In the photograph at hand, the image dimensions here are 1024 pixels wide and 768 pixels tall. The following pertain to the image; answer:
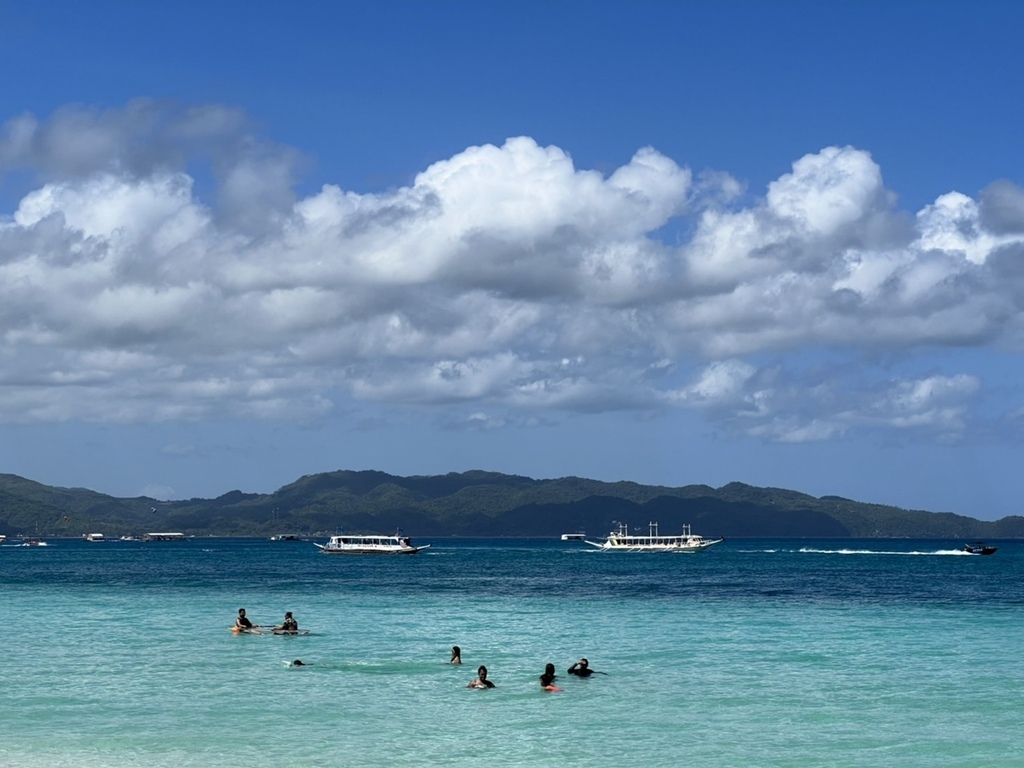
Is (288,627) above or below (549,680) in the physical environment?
above

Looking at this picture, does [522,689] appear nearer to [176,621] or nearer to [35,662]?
[35,662]

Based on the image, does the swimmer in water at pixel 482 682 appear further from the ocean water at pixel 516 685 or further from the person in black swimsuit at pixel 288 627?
the person in black swimsuit at pixel 288 627

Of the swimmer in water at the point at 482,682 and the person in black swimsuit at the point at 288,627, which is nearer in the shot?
the swimmer in water at the point at 482,682

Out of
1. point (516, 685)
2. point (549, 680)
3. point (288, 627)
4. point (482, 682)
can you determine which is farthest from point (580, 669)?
point (288, 627)

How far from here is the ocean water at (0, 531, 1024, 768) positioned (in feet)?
126

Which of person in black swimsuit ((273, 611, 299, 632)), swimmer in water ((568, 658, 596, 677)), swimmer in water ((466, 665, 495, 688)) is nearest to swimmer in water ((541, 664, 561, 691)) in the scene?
swimmer in water ((466, 665, 495, 688))

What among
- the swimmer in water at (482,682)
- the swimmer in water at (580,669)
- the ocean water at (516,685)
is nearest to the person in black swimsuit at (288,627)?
the ocean water at (516,685)

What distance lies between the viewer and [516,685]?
5056 centimetres

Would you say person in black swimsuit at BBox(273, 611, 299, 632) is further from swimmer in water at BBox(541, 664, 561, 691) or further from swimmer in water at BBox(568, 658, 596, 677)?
swimmer in water at BBox(541, 664, 561, 691)

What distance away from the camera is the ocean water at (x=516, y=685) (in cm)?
3833

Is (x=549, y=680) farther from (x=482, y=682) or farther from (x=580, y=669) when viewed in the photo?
(x=580, y=669)

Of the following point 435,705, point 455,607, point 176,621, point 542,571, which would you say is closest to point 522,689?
point 435,705

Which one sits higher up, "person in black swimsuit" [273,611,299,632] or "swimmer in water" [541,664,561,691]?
"person in black swimsuit" [273,611,299,632]

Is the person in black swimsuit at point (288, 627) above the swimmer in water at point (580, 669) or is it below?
above
